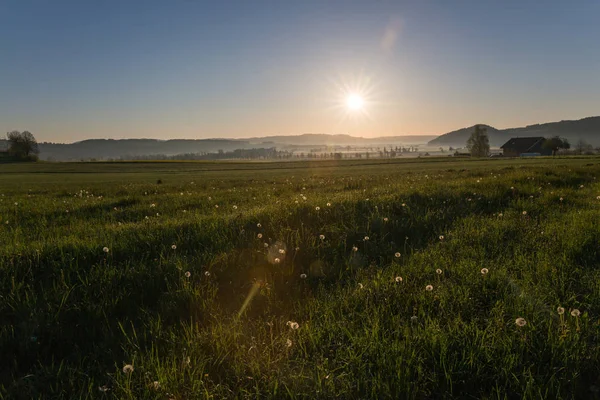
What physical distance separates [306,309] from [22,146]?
154 meters

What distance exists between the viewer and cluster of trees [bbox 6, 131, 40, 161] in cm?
11786

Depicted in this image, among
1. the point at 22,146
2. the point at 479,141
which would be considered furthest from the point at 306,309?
the point at 22,146

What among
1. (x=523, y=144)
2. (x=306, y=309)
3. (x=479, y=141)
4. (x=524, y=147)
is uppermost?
(x=479, y=141)

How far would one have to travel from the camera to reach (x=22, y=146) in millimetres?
121375

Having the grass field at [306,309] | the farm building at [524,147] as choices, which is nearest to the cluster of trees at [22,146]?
the grass field at [306,309]

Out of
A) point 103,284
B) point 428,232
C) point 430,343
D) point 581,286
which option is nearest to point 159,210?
point 103,284

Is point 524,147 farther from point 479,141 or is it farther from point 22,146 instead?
point 22,146

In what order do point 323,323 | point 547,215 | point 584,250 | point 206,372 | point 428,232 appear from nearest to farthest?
point 206,372 → point 323,323 → point 584,250 → point 428,232 → point 547,215

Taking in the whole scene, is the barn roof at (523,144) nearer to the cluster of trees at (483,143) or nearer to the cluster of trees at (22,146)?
the cluster of trees at (483,143)

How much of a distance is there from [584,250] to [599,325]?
2.25 m

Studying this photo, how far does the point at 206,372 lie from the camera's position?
8.57ft

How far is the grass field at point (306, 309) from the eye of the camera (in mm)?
2447

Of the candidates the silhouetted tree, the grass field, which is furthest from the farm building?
the grass field

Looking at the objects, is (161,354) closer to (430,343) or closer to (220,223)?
(430,343)
